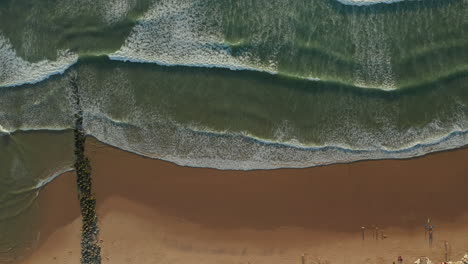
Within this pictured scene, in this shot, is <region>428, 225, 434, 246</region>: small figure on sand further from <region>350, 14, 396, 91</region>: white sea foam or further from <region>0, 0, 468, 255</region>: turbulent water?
<region>350, 14, 396, 91</region>: white sea foam

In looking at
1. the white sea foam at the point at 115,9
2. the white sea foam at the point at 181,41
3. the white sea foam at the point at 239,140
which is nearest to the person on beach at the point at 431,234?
the white sea foam at the point at 239,140

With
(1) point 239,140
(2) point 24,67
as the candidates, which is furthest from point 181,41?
(2) point 24,67

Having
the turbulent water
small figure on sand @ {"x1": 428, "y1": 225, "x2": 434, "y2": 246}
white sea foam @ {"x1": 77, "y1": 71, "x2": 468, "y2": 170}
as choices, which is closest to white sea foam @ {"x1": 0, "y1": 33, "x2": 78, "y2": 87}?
the turbulent water

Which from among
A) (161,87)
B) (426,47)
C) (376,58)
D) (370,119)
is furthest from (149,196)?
(426,47)

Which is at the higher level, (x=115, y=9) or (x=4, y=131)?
(x=115, y=9)

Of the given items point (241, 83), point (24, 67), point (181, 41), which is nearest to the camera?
point (241, 83)

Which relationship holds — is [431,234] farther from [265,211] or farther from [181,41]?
[181,41]

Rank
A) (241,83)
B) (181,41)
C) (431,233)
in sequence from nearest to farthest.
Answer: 1. (431,233)
2. (241,83)
3. (181,41)
